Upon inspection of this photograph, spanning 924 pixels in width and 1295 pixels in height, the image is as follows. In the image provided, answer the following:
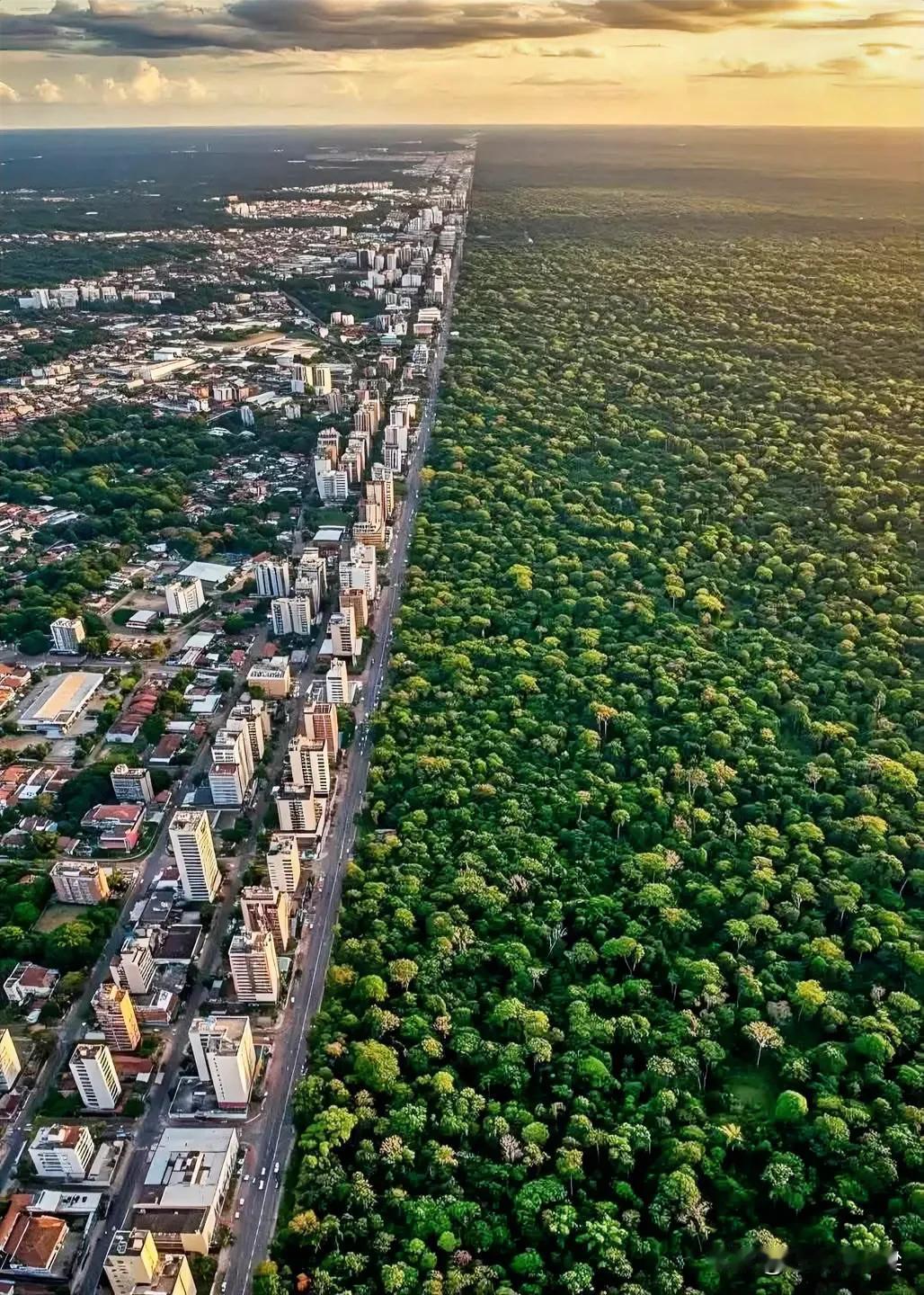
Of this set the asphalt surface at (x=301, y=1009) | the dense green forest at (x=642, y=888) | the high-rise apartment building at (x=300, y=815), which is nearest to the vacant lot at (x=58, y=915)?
the high-rise apartment building at (x=300, y=815)

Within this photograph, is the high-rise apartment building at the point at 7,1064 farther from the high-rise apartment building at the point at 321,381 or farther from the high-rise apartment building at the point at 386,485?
the high-rise apartment building at the point at 321,381

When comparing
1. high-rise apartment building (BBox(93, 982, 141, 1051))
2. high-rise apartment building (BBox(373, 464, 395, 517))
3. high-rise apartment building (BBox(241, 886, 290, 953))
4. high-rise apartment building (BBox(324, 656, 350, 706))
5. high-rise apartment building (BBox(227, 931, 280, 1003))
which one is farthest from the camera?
high-rise apartment building (BBox(373, 464, 395, 517))

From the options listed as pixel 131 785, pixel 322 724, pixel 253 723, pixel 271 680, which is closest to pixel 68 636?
pixel 271 680

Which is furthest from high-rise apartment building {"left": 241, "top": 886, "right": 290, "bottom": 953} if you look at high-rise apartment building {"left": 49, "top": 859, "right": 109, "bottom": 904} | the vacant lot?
the vacant lot

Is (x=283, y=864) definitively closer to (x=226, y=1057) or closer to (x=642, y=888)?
(x=226, y=1057)

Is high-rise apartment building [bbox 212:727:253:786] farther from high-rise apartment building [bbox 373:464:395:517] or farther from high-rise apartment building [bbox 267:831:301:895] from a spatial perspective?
high-rise apartment building [bbox 373:464:395:517]

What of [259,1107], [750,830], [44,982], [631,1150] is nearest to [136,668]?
A: [44,982]
